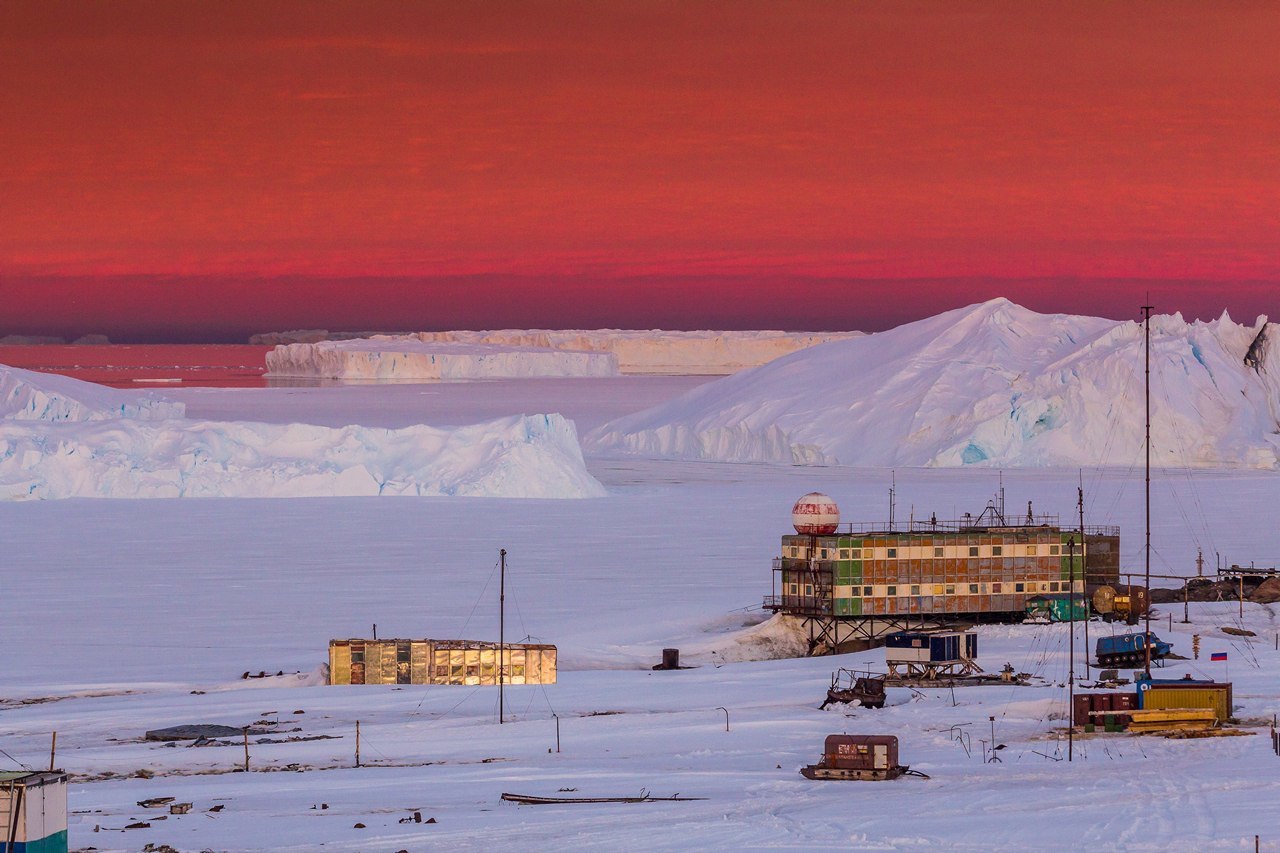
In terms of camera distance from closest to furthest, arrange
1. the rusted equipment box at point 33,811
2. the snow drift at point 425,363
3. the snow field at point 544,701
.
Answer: the rusted equipment box at point 33,811 < the snow field at point 544,701 < the snow drift at point 425,363

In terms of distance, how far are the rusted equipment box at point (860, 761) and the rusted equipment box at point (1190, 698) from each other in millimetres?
5273

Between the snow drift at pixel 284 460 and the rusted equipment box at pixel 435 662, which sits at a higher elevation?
the snow drift at pixel 284 460

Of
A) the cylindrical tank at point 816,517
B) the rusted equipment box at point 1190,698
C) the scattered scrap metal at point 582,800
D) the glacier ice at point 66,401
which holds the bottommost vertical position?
the scattered scrap metal at point 582,800

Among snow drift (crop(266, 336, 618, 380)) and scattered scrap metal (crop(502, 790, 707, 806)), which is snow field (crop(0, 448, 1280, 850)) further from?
snow drift (crop(266, 336, 618, 380))

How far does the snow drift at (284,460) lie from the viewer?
66125 mm

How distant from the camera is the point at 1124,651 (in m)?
31.5

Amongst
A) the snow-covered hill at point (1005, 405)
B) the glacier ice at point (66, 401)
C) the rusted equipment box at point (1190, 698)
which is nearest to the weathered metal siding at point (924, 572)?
the rusted equipment box at point (1190, 698)

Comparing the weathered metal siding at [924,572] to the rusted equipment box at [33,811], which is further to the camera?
the weathered metal siding at [924,572]

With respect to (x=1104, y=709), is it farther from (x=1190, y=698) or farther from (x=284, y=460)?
(x=284, y=460)

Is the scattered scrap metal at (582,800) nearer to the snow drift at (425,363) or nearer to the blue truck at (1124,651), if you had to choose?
the blue truck at (1124,651)

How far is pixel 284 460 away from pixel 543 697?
4011cm

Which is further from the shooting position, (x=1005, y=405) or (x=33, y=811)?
(x=1005, y=405)

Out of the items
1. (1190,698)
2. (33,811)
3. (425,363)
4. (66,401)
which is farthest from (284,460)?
(425,363)

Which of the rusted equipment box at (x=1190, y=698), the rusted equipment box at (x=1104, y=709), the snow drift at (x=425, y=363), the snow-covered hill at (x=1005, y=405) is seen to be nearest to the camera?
the rusted equipment box at (x=1104, y=709)
